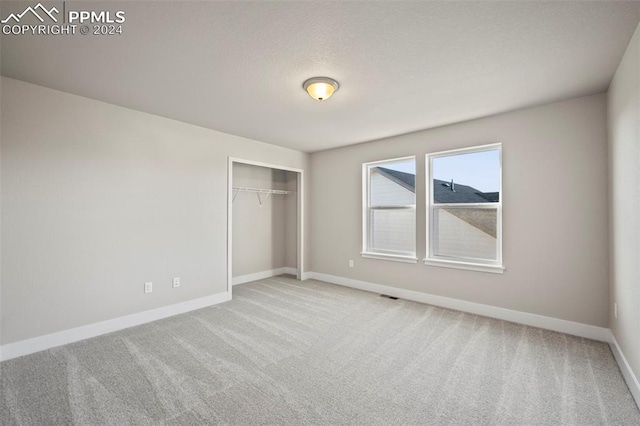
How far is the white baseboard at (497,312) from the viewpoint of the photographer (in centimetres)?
286

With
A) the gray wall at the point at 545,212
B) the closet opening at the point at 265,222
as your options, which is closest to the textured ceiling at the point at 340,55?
the gray wall at the point at 545,212

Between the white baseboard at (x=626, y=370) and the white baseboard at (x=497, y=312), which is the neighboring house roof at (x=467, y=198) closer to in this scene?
the white baseboard at (x=497, y=312)

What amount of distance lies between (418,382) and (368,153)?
353 cm

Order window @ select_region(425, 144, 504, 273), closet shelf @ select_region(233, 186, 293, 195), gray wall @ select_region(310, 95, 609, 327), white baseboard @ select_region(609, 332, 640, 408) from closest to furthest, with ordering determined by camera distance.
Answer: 1. white baseboard @ select_region(609, 332, 640, 408)
2. gray wall @ select_region(310, 95, 609, 327)
3. window @ select_region(425, 144, 504, 273)
4. closet shelf @ select_region(233, 186, 293, 195)

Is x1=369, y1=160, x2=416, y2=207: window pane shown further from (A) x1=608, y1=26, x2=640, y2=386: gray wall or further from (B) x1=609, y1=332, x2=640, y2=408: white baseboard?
(B) x1=609, y1=332, x2=640, y2=408: white baseboard

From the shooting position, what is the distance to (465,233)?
3805 millimetres

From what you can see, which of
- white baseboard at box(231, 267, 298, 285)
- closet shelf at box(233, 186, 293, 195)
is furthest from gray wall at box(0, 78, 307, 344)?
white baseboard at box(231, 267, 298, 285)

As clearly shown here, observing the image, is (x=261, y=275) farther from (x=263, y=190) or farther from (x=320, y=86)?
(x=320, y=86)

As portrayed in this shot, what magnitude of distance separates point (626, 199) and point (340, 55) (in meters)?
2.53

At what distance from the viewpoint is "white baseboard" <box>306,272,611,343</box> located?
2.86m

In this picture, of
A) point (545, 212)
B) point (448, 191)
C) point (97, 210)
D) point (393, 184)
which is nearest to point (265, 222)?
point (393, 184)

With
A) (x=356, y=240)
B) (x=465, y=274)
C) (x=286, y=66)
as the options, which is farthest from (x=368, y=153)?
(x=286, y=66)

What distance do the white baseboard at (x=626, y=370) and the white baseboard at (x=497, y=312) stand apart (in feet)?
0.58

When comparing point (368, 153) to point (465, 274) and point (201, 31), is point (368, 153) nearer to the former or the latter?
point (465, 274)
